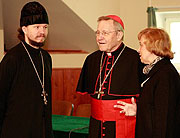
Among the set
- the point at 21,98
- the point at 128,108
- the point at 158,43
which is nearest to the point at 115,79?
the point at 128,108

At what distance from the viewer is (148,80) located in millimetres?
2203

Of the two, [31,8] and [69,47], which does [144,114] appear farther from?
[69,47]

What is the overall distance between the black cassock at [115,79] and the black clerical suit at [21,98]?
459 mm

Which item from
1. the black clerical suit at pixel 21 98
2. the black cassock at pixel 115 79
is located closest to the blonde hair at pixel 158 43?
the black cassock at pixel 115 79

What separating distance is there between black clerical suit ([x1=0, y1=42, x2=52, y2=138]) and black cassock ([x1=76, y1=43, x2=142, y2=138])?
459 mm

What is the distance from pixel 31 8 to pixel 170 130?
1.37 m

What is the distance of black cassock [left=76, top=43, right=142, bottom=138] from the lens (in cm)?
246

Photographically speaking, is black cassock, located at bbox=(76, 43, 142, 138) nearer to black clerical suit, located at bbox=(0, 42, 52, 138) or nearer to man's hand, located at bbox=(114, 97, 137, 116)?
man's hand, located at bbox=(114, 97, 137, 116)

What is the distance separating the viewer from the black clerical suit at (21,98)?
86.2 inches

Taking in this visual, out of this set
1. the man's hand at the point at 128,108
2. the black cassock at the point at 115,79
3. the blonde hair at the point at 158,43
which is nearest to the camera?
the blonde hair at the point at 158,43

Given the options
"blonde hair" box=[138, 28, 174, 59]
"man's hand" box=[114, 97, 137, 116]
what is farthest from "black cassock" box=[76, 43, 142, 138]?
"blonde hair" box=[138, 28, 174, 59]

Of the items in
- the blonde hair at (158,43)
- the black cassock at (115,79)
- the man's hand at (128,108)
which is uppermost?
the blonde hair at (158,43)

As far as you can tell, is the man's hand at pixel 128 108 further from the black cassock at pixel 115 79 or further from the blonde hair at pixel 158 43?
the blonde hair at pixel 158 43

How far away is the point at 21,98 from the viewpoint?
2.24 m
